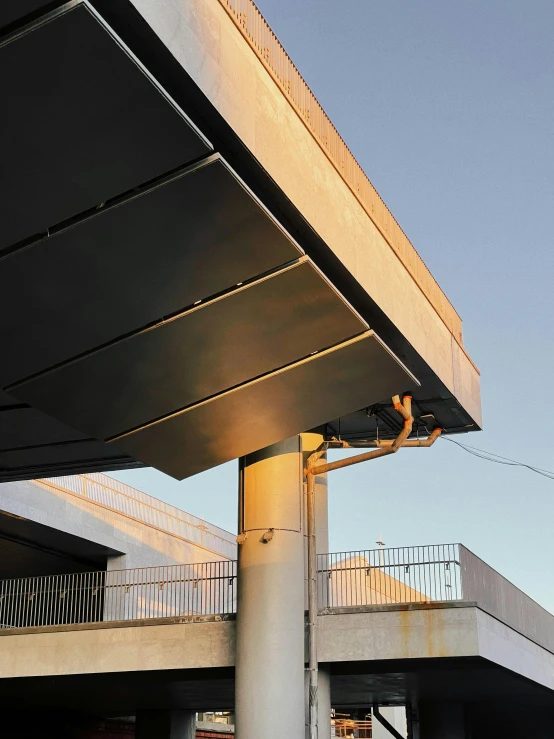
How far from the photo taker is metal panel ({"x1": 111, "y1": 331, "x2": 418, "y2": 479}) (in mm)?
16688

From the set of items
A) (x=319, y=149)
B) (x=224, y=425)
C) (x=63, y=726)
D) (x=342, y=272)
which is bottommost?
(x=63, y=726)

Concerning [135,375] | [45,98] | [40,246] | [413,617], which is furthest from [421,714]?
[45,98]

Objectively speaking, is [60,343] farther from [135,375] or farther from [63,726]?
[63,726]

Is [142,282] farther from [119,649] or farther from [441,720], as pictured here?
[441,720]

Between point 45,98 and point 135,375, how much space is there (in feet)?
20.3

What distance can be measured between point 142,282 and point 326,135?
495 centimetres

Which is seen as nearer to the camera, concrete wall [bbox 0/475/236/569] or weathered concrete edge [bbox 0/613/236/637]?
weathered concrete edge [bbox 0/613/236/637]

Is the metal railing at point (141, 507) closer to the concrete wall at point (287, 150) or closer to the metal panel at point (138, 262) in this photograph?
the concrete wall at point (287, 150)

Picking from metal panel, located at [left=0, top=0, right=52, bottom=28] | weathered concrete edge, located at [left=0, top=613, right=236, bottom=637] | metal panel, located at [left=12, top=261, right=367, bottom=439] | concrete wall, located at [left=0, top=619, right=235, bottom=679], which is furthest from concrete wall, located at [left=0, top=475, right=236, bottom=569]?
metal panel, located at [left=0, top=0, right=52, bottom=28]

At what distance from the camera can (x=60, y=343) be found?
14.6 m

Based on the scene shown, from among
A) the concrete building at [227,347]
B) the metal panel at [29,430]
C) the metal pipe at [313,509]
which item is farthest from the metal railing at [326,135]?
the metal panel at [29,430]

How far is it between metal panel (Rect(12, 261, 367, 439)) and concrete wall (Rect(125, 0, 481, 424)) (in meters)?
1.01

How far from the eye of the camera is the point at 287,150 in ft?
45.9

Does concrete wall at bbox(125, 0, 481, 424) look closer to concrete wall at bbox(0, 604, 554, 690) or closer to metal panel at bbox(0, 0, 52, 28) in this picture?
metal panel at bbox(0, 0, 52, 28)
